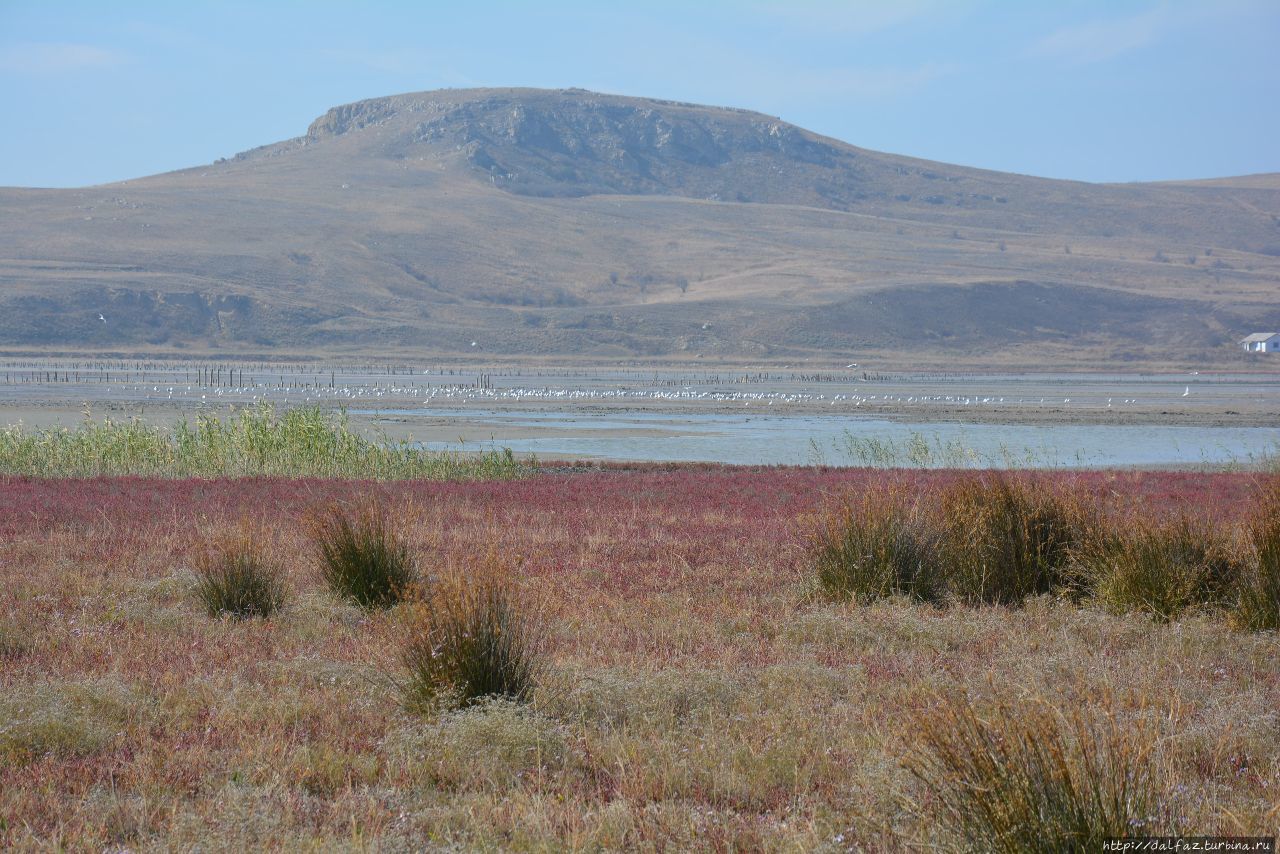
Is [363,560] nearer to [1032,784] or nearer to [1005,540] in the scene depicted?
[1005,540]

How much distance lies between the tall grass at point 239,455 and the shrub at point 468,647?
1443 centimetres

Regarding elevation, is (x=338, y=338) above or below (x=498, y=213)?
below

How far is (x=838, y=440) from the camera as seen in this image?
35562 mm

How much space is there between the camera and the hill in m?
106

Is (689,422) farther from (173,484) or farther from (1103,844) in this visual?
(1103,844)

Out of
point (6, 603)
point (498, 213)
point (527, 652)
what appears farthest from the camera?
point (498, 213)

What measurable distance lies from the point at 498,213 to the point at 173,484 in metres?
153

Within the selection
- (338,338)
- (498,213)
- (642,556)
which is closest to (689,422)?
(642,556)

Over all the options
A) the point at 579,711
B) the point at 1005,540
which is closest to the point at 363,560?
the point at 579,711

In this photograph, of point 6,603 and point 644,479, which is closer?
point 6,603

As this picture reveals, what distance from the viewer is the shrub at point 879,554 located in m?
10.3

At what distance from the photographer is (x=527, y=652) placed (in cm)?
761

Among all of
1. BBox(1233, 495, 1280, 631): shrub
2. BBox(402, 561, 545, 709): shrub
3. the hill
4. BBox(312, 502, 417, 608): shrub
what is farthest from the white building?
BBox(402, 561, 545, 709): shrub

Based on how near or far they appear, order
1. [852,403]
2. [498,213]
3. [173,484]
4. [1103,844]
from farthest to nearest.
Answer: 1. [498,213]
2. [852,403]
3. [173,484]
4. [1103,844]
